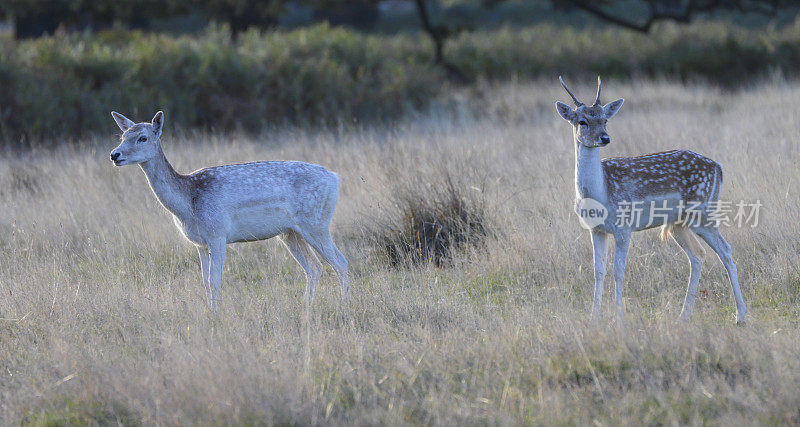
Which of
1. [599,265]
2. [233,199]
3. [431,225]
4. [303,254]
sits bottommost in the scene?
[431,225]

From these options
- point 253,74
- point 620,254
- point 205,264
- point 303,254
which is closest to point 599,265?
point 620,254

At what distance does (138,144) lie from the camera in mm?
6668

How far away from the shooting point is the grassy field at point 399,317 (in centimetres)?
478

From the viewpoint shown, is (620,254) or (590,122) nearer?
(590,122)

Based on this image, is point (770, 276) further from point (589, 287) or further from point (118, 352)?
point (118, 352)

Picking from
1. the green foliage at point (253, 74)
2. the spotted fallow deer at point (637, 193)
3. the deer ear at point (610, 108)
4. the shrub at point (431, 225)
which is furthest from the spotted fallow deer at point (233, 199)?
the green foliage at point (253, 74)

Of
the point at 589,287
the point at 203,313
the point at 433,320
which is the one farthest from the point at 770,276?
the point at 203,313

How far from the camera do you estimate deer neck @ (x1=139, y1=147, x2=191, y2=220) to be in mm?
6766

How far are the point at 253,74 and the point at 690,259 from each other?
451 inches

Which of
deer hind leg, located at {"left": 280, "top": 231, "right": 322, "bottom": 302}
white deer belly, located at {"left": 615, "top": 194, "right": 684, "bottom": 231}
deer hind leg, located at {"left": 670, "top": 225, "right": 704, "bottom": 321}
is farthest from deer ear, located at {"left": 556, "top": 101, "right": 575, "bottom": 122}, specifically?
deer hind leg, located at {"left": 280, "top": 231, "right": 322, "bottom": 302}

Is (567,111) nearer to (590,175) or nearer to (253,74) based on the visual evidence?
(590,175)

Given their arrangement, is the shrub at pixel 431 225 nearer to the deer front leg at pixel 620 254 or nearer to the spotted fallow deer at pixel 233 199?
the spotted fallow deer at pixel 233 199

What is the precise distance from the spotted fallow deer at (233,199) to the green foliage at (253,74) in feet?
22.5

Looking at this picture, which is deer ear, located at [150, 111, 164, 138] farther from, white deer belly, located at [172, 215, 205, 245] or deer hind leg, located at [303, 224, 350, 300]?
deer hind leg, located at [303, 224, 350, 300]
